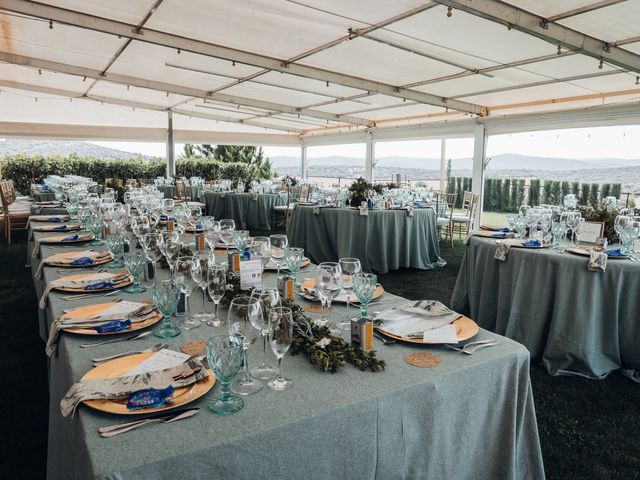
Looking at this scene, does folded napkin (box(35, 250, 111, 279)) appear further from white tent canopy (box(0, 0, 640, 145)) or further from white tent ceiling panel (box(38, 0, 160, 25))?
white tent ceiling panel (box(38, 0, 160, 25))

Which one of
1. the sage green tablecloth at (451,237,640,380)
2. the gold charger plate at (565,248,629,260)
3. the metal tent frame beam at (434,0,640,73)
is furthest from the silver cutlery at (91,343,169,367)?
the metal tent frame beam at (434,0,640,73)

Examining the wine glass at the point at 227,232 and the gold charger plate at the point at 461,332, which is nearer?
the gold charger plate at the point at 461,332

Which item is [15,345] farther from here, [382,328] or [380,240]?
[380,240]

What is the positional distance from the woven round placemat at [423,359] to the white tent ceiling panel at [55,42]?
8795mm

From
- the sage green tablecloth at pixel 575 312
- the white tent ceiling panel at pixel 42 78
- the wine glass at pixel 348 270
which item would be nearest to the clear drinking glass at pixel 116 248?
the wine glass at pixel 348 270

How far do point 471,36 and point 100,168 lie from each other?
14253 millimetres

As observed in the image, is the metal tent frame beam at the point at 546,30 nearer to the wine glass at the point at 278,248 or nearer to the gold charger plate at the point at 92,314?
the wine glass at the point at 278,248

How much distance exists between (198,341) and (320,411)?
0.54 meters

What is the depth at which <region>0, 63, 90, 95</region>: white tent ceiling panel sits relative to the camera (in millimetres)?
11203

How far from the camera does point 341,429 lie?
110cm


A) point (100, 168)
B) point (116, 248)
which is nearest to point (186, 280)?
point (116, 248)

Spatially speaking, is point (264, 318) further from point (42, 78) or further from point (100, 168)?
point (100, 168)

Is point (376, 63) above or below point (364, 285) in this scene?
above

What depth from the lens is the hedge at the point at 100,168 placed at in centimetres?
1492
